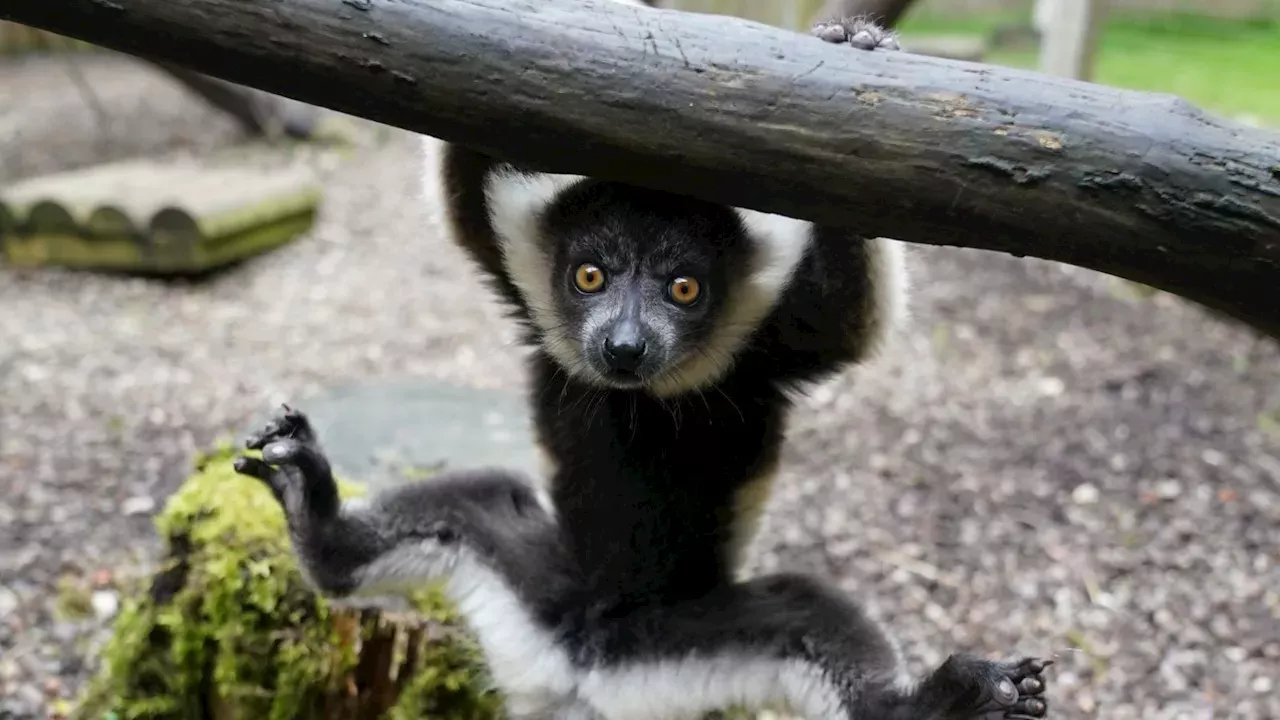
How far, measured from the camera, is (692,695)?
332 centimetres

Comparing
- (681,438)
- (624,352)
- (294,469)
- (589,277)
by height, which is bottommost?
(294,469)

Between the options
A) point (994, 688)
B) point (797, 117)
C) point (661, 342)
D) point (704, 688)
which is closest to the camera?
point (797, 117)

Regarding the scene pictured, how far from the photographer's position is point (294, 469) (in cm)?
352

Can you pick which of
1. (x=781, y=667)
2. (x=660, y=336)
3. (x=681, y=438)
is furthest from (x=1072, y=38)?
(x=781, y=667)

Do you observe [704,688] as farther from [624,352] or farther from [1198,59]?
[1198,59]

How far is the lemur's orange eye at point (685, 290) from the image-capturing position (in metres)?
3.12

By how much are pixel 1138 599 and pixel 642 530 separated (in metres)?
2.59

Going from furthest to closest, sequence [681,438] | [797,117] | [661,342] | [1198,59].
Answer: [1198,59] < [681,438] < [661,342] < [797,117]

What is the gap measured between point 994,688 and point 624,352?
127 cm

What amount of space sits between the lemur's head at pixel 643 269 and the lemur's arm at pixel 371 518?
684 mm

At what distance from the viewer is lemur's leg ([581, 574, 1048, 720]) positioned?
2.98 metres

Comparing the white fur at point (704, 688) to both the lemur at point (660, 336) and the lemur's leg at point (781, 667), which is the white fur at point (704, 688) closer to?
the lemur's leg at point (781, 667)

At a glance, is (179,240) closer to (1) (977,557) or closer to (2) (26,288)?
(2) (26,288)

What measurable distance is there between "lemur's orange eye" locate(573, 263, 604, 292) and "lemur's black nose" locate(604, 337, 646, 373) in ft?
0.75
